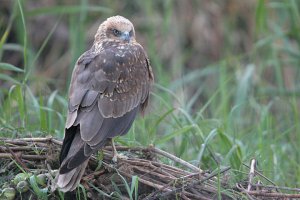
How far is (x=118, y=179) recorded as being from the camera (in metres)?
5.23

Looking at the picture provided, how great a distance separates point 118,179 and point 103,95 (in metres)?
0.74

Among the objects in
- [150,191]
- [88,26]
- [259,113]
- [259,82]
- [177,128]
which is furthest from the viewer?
[88,26]

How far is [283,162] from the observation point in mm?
6738

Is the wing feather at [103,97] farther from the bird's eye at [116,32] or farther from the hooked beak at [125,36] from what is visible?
the bird's eye at [116,32]

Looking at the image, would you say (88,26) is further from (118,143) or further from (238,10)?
(118,143)

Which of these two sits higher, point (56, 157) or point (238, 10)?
point (238, 10)

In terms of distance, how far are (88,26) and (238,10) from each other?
5.96ft

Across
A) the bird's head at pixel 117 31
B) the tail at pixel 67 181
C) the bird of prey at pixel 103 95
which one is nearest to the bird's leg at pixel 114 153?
the bird of prey at pixel 103 95

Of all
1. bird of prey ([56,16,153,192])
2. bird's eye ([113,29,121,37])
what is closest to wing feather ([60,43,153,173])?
bird of prey ([56,16,153,192])

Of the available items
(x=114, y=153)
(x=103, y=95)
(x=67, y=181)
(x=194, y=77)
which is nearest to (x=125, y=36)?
(x=103, y=95)

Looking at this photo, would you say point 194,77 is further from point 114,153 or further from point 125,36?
point 114,153

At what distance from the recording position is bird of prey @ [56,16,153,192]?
5160 millimetres

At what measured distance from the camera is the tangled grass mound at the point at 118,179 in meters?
5.09

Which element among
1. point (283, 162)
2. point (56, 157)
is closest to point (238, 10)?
point (283, 162)
